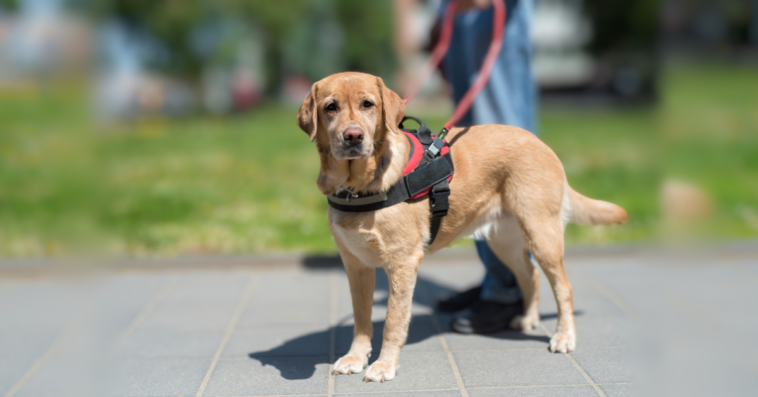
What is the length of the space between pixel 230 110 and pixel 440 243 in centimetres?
2722

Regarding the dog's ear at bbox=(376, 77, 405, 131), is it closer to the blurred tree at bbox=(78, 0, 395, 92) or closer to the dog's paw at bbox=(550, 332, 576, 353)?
the dog's paw at bbox=(550, 332, 576, 353)

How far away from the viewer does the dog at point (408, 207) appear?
3002mm

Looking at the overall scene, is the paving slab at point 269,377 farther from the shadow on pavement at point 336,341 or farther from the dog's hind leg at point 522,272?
the dog's hind leg at point 522,272

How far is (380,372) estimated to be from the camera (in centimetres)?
308

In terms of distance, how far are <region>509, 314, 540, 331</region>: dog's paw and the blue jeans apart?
7.1 inches

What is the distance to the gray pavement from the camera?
9.62 feet

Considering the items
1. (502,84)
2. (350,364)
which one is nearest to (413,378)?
(350,364)

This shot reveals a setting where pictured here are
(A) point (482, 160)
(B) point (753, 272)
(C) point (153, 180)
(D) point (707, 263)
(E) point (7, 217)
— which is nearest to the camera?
(D) point (707, 263)

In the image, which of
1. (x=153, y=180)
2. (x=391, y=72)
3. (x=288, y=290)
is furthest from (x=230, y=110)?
(x=288, y=290)

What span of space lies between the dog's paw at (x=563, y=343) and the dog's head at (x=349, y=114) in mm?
1574

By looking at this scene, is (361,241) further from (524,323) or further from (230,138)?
(230,138)

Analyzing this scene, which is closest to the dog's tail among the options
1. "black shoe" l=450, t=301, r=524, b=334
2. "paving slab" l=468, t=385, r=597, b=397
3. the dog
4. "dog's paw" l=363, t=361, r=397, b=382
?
the dog

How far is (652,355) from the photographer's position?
9.62 ft

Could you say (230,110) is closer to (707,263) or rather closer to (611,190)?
(611,190)
